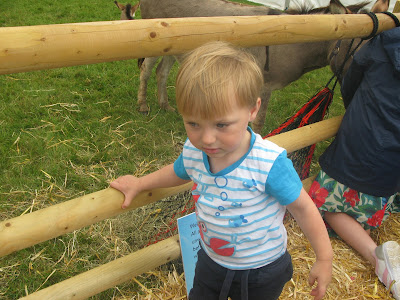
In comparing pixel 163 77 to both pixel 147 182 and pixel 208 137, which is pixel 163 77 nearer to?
pixel 147 182

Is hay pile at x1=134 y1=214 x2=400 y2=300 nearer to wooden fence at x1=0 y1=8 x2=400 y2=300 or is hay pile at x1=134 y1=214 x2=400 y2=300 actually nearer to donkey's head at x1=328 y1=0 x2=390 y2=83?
wooden fence at x1=0 y1=8 x2=400 y2=300

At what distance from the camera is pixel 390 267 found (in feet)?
7.18

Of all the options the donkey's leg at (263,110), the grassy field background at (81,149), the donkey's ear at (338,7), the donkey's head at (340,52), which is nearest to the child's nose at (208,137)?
the grassy field background at (81,149)

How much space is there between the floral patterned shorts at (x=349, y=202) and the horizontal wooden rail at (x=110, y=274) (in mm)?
1077

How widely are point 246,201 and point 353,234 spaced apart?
1486mm

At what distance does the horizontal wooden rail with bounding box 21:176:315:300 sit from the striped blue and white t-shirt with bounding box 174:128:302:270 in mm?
625

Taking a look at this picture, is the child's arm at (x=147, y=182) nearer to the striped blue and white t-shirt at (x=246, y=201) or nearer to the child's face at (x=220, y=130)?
the striped blue and white t-shirt at (x=246, y=201)

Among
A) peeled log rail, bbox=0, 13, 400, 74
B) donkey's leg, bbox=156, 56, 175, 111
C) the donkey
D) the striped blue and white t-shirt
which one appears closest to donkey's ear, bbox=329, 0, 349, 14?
the donkey

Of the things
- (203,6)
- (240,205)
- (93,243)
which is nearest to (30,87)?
(203,6)

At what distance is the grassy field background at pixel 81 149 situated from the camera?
2.45 metres

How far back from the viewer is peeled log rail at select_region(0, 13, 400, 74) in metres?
1.10

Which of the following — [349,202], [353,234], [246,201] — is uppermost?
[246,201]

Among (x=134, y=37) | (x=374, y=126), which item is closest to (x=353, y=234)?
(x=374, y=126)

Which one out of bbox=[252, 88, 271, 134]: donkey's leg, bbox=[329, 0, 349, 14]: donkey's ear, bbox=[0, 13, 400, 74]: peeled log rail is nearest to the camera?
bbox=[0, 13, 400, 74]: peeled log rail
